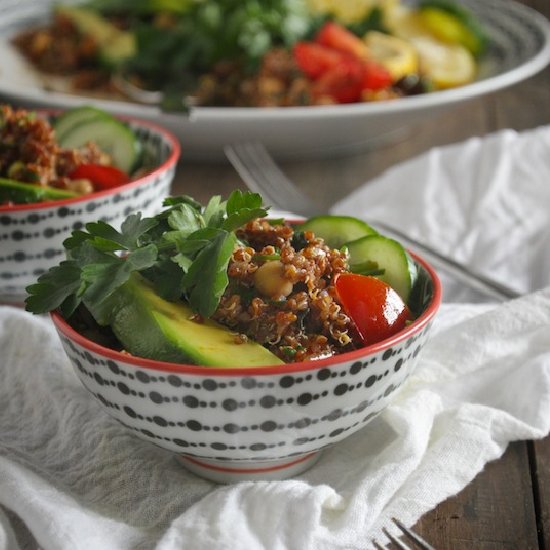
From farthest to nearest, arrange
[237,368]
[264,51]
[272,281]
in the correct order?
[264,51] < [272,281] < [237,368]

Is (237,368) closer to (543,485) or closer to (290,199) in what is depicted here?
(543,485)

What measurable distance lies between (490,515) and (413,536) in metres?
0.16

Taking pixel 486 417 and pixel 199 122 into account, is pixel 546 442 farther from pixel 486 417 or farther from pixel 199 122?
pixel 199 122

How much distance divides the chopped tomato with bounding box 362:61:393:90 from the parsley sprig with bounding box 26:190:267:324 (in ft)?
5.08

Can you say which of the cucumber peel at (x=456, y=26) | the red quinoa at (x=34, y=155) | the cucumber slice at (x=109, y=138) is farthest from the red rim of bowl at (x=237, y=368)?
the cucumber peel at (x=456, y=26)

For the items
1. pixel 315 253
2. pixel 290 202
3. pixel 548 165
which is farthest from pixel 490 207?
pixel 315 253

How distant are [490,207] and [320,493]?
1144mm

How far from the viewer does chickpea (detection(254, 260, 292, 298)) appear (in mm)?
1161

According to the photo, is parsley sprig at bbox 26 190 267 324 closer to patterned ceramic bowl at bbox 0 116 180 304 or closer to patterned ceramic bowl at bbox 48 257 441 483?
patterned ceramic bowl at bbox 48 257 441 483

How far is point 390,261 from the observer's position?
130 centimetres

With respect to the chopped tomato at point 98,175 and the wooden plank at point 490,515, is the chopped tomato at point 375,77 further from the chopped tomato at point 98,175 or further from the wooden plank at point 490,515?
the wooden plank at point 490,515

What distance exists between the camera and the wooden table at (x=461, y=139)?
3.96 feet

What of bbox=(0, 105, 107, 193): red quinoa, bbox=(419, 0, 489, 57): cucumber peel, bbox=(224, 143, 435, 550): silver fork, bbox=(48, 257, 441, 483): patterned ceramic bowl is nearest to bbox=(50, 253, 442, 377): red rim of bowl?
bbox=(48, 257, 441, 483): patterned ceramic bowl

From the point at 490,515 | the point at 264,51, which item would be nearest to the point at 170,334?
the point at 490,515
